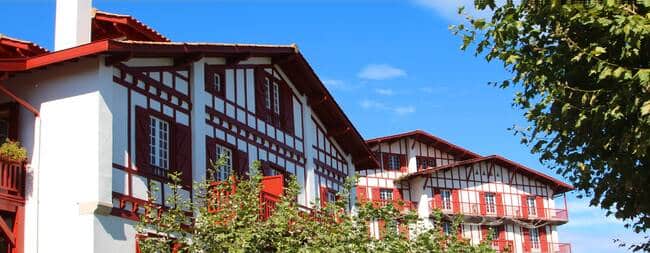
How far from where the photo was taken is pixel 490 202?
5791 cm

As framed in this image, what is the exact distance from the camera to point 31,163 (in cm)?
1802

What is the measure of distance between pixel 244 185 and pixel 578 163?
5.46m

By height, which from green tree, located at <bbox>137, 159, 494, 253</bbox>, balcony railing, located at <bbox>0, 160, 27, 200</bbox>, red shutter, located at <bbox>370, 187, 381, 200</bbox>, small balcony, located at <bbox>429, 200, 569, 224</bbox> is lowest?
green tree, located at <bbox>137, 159, 494, 253</bbox>

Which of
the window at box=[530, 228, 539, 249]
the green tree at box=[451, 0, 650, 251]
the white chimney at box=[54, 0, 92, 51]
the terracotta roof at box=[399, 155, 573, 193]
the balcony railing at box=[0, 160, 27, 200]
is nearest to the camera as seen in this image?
the green tree at box=[451, 0, 650, 251]

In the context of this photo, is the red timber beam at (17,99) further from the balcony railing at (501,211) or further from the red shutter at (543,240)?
the red shutter at (543,240)

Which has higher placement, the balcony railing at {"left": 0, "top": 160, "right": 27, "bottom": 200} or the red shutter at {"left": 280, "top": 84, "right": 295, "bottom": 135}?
the red shutter at {"left": 280, "top": 84, "right": 295, "bottom": 135}

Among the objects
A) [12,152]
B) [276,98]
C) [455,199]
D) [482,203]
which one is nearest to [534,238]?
[482,203]

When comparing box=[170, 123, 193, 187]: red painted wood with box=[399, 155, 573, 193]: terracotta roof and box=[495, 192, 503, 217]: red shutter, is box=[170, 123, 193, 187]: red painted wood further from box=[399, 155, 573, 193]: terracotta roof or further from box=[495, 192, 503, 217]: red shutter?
box=[495, 192, 503, 217]: red shutter

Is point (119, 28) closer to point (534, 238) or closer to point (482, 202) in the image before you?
point (482, 202)

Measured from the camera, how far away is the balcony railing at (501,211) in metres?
55.9

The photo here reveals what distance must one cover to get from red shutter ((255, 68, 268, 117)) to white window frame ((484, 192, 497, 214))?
35.2m

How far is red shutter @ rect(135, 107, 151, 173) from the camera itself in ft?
61.0

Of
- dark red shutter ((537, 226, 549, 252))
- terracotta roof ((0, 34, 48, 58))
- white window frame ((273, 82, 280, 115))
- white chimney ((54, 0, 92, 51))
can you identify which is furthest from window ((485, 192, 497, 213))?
terracotta roof ((0, 34, 48, 58))

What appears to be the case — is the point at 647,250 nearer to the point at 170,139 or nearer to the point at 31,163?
the point at 170,139
